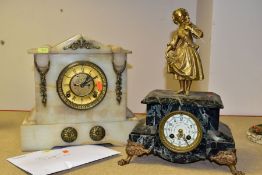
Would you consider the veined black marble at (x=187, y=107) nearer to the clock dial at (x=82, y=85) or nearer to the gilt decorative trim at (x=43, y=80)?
the clock dial at (x=82, y=85)

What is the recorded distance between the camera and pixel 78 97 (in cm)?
109

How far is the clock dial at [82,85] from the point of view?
1067 mm

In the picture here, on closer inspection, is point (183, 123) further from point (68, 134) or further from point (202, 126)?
point (68, 134)

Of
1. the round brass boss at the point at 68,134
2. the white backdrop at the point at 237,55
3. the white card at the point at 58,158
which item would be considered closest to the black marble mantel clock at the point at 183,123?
the white card at the point at 58,158

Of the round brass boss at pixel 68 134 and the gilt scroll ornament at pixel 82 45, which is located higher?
the gilt scroll ornament at pixel 82 45

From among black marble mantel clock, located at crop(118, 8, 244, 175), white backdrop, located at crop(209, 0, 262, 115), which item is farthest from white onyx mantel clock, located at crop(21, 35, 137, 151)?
white backdrop, located at crop(209, 0, 262, 115)

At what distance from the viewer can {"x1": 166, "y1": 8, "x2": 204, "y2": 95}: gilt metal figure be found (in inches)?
38.3

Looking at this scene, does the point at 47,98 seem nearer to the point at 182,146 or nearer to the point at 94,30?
the point at 182,146

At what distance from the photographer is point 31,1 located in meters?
1.57

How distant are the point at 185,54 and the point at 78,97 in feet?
1.27

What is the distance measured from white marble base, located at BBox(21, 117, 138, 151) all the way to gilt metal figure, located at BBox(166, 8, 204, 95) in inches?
10.5

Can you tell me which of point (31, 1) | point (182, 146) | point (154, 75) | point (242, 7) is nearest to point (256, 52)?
point (242, 7)

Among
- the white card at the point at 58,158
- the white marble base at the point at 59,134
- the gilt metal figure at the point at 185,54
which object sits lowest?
the white card at the point at 58,158

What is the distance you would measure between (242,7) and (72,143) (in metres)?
0.93
